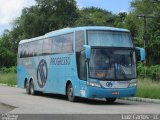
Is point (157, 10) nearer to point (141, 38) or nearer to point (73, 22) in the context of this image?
point (141, 38)

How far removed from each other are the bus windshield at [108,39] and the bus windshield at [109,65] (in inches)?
12.9

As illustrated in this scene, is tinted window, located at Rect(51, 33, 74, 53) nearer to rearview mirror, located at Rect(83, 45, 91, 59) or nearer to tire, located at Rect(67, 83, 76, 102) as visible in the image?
tire, located at Rect(67, 83, 76, 102)

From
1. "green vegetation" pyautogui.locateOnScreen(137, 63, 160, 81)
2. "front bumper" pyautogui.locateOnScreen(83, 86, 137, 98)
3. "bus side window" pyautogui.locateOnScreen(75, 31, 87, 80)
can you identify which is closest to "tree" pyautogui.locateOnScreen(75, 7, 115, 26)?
"green vegetation" pyautogui.locateOnScreen(137, 63, 160, 81)

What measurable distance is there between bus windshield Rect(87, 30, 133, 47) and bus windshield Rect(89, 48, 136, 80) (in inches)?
12.9

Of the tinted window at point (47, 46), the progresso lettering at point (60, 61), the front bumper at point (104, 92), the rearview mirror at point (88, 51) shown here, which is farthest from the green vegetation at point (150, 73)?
the rearview mirror at point (88, 51)

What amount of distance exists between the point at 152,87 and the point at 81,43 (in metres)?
6.97

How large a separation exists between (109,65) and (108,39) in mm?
1291

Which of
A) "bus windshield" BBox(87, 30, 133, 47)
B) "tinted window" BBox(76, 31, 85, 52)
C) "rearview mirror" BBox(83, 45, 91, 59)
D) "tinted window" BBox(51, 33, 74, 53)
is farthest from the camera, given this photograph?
"tinted window" BBox(51, 33, 74, 53)

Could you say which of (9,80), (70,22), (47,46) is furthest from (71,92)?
(70,22)

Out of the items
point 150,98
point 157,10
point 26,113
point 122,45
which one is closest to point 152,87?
point 150,98

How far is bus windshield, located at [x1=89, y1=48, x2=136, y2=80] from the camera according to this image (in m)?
22.8

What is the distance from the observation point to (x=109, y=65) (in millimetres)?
22891

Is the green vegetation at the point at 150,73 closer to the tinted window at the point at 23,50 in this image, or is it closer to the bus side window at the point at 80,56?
the tinted window at the point at 23,50

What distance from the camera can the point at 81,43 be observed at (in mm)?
23469
